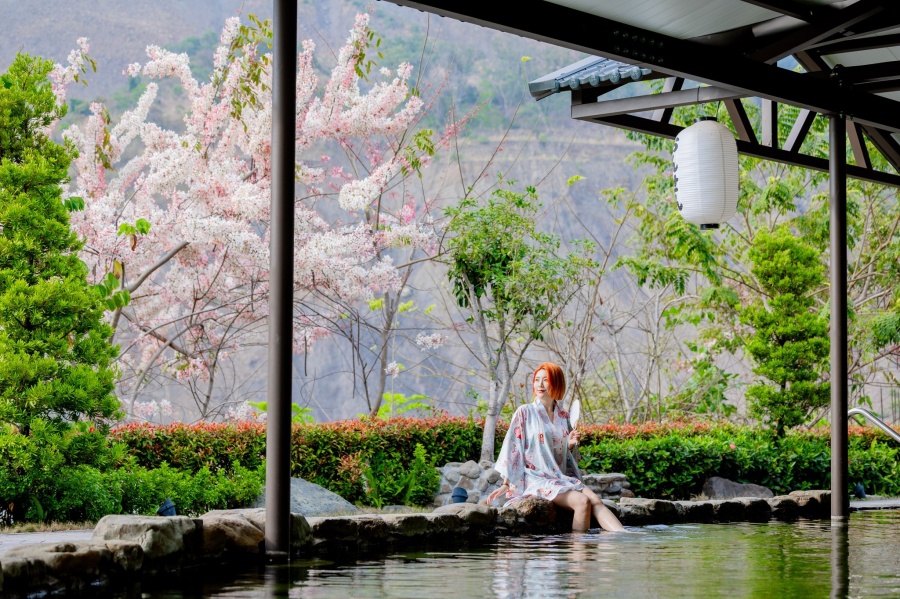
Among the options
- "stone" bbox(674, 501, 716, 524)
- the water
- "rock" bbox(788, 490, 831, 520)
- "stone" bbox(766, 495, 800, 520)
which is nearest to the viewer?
the water

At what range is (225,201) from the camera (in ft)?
31.4

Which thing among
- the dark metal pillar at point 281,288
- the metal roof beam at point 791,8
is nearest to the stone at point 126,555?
the dark metal pillar at point 281,288

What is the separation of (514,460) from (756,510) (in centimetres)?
232

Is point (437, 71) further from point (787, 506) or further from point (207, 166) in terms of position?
point (787, 506)

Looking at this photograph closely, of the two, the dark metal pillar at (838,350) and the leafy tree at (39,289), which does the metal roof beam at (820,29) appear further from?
the leafy tree at (39,289)

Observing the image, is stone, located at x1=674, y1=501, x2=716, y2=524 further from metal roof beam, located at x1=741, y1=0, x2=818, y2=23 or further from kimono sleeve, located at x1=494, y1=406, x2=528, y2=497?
metal roof beam, located at x1=741, y1=0, x2=818, y2=23

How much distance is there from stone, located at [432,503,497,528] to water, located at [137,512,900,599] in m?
0.20

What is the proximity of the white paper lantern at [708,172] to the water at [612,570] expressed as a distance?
2.19 m

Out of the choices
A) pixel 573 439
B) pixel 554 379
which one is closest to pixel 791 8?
pixel 554 379

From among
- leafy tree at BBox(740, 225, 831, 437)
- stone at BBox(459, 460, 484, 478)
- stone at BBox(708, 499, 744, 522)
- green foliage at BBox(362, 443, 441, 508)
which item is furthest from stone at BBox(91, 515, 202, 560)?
leafy tree at BBox(740, 225, 831, 437)

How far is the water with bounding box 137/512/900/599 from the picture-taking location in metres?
3.60

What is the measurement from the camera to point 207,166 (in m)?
9.87

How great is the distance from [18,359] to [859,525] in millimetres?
5509

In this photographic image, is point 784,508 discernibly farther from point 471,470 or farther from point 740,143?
point 740,143
